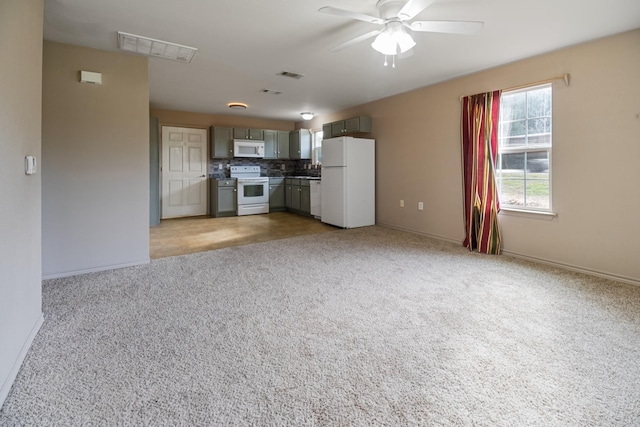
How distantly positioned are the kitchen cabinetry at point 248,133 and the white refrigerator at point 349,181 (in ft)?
7.54

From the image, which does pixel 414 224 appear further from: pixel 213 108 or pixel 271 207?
pixel 213 108

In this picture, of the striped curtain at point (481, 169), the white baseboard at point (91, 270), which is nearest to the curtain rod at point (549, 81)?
the striped curtain at point (481, 169)

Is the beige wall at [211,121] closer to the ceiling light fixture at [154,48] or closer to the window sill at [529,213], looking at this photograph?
the ceiling light fixture at [154,48]

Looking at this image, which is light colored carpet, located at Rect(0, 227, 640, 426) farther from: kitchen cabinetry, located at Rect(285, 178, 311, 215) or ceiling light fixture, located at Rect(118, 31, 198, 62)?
kitchen cabinetry, located at Rect(285, 178, 311, 215)

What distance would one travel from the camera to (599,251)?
307 cm

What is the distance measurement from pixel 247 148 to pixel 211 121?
1.01 meters

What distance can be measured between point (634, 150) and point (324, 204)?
4205 mm

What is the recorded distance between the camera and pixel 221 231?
5344mm

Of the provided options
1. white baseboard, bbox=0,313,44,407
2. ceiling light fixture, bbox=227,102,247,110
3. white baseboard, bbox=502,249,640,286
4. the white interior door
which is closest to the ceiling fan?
white baseboard, bbox=502,249,640,286

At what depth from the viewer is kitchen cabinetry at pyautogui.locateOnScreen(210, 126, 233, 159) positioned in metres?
6.84

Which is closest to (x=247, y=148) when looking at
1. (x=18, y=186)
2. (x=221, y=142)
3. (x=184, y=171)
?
(x=221, y=142)

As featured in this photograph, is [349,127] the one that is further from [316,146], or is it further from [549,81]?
[549,81]

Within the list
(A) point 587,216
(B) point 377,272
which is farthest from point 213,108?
(A) point 587,216

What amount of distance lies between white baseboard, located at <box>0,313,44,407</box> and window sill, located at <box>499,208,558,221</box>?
4534 millimetres
